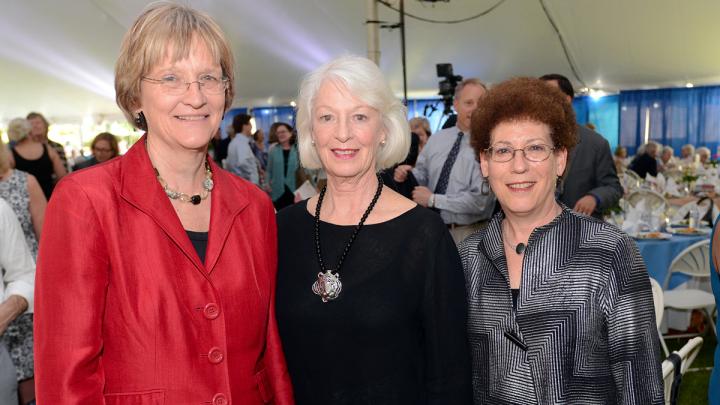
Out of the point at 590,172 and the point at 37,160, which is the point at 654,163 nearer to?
the point at 590,172

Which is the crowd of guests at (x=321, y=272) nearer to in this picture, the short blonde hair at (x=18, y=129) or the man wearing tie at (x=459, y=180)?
the man wearing tie at (x=459, y=180)

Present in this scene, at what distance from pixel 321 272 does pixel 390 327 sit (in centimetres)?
26

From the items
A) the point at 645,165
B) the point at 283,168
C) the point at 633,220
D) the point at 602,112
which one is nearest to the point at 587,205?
the point at 633,220

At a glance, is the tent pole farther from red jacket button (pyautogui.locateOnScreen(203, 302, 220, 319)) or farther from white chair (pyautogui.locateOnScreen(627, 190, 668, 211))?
red jacket button (pyautogui.locateOnScreen(203, 302, 220, 319))

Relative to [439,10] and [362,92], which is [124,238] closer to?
[362,92]

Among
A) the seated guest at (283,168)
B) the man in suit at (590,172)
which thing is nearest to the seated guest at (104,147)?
the seated guest at (283,168)

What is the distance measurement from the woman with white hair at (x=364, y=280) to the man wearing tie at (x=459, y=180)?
90.9 inches

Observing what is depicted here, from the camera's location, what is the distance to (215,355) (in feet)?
4.91

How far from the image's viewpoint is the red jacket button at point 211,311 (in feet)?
4.88

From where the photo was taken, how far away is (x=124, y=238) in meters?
1.43

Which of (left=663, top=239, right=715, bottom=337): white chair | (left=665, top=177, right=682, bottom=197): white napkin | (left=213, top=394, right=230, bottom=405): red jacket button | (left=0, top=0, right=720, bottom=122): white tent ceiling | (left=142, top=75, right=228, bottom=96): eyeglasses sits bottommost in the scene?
(left=663, top=239, right=715, bottom=337): white chair

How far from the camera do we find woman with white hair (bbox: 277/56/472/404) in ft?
5.65

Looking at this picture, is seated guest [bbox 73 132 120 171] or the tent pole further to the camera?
the tent pole

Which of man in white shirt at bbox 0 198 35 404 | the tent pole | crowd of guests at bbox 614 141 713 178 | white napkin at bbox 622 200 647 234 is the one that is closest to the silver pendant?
man in white shirt at bbox 0 198 35 404
